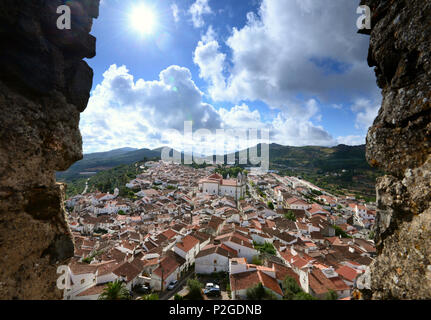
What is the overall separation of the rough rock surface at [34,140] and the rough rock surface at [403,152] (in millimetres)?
5737

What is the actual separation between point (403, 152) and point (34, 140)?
6.17 m

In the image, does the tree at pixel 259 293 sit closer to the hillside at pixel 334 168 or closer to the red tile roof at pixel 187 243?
the red tile roof at pixel 187 243

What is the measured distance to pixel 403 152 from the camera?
3.07 meters

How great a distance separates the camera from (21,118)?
3.42m

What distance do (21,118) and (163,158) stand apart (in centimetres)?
13440

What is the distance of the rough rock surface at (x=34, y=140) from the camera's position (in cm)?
316

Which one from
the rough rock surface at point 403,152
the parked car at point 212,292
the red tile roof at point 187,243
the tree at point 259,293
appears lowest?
the parked car at point 212,292

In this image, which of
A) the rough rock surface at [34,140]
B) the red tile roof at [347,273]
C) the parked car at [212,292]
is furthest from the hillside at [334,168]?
the rough rock surface at [34,140]

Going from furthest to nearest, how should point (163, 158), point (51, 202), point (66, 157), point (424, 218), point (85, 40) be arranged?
point (163, 158)
point (85, 40)
point (66, 157)
point (51, 202)
point (424, 218)

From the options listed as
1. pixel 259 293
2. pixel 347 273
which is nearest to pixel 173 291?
pixel 259 293

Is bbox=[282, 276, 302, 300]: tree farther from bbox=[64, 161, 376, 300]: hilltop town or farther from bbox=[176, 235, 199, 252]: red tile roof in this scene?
bbox=[176, 235, 199, 252]: red tile roof

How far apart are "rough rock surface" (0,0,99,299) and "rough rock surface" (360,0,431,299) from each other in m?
5.74
